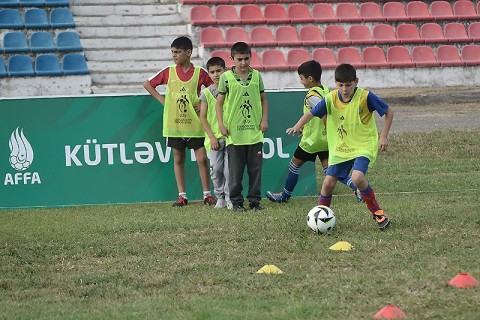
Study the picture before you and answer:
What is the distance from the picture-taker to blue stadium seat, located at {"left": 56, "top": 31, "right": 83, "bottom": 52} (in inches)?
887

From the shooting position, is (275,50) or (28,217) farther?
(275,50)

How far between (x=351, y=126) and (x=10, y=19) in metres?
14.5

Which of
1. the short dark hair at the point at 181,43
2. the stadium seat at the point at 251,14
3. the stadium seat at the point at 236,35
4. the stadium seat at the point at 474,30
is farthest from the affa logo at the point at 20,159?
the stadium seat at the point at 474,30

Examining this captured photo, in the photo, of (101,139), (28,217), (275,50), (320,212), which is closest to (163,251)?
(320,212)

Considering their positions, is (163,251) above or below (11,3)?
below

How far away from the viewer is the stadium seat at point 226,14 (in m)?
24.2

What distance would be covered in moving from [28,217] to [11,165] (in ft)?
3.79

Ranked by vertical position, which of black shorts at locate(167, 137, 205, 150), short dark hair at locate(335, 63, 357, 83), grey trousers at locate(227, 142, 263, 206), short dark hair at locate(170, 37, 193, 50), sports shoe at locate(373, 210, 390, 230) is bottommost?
sports shoe at locate(373, 210, 390, 230)

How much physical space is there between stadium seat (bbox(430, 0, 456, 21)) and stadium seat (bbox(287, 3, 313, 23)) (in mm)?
3121

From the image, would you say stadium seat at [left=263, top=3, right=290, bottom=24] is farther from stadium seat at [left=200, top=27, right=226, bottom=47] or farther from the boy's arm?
the boy's arm

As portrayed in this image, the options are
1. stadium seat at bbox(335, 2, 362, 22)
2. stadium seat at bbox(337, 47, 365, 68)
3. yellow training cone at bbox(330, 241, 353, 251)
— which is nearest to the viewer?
yellow training cone at bbox(330, 241, 353, 251)

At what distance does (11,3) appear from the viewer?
23.5m

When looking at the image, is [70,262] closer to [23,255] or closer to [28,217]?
[23,255]

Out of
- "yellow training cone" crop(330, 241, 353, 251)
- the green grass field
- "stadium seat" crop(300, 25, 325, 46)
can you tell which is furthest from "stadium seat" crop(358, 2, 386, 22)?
"yellow training cone" crop(330, 241, 353, 251)
